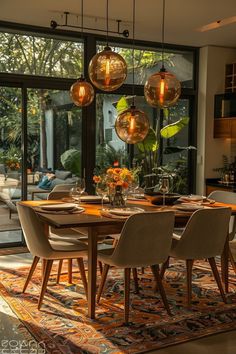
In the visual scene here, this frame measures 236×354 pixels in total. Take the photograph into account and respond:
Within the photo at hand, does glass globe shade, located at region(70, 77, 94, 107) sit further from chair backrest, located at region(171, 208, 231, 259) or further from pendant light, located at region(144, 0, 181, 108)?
chair backrest, located at region(171, 208, 231, 259)

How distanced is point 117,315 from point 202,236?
96 cm

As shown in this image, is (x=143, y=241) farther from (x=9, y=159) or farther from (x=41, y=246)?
(x=9, y=159)

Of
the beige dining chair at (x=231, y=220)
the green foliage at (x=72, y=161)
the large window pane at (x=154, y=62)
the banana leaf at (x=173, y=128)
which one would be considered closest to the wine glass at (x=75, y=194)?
the beige dining chair at (x=231, y=220)

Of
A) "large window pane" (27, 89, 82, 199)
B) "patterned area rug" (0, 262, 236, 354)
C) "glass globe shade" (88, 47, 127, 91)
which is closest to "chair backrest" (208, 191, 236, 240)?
"patterned area rug" (0, 262, 236, 354)

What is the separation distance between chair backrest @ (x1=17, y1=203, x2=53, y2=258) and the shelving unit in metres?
4.40

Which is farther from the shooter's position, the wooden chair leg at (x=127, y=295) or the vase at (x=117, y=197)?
the vase at (x=117, y=197)

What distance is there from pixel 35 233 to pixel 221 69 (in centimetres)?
464

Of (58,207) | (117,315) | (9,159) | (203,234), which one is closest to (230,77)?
(9,159)

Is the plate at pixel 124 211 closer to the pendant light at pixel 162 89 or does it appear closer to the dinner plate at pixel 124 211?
the dinner plate at pixel 124 211

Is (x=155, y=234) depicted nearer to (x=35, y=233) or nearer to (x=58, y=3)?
(x=35, y=233)

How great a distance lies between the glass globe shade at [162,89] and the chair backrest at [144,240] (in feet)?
3.27

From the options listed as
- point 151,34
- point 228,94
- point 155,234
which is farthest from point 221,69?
point 155,234

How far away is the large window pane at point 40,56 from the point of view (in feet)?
19.7

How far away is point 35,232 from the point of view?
3.86m
